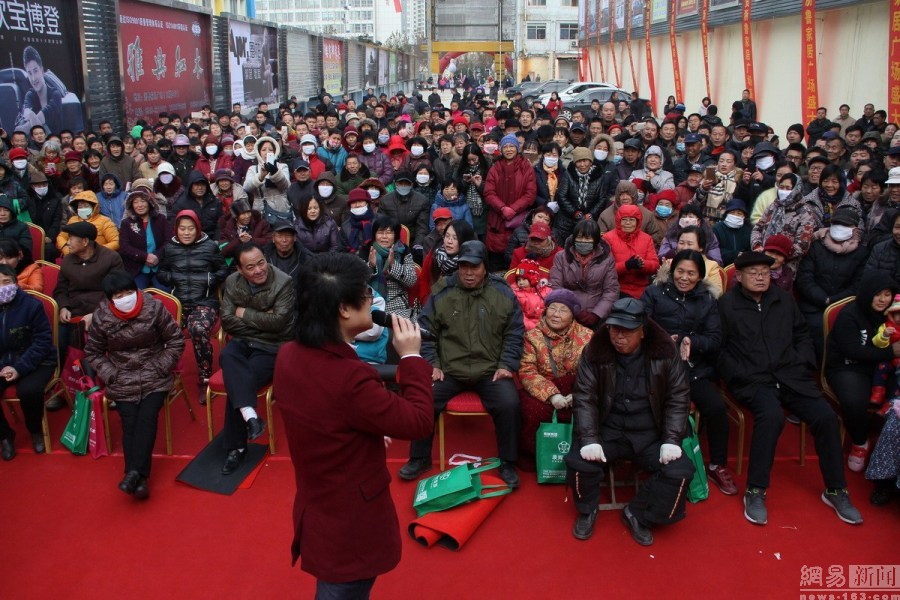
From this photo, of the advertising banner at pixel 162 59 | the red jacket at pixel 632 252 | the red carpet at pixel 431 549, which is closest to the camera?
the red carpet at pixel 431 549

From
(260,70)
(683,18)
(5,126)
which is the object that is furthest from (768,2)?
(5,126)

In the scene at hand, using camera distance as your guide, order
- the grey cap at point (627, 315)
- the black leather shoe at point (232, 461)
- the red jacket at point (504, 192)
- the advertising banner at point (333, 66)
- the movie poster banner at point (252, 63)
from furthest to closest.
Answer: the advertising banner at point (333, 66), the movie poster banner at point (252, 63), the red jacket at point (504, 192), the black leather shoe at point (232, 461), the grey cap at point (627, 315)

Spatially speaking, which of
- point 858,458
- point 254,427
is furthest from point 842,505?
point 254,427

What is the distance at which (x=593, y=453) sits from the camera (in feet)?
12.1

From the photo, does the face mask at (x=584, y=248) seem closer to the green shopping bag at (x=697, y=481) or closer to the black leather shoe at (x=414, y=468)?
the green shopping bag at (x=697, y=481)

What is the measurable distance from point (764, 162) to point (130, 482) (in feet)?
20.9

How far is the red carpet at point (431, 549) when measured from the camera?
3.42 meters

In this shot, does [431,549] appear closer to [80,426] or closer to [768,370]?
[768,370]

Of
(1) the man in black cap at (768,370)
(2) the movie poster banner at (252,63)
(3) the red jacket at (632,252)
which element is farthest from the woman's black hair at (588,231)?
(2) the movie poster banner at (252,63)

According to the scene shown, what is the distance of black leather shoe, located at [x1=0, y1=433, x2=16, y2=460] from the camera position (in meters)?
4.57

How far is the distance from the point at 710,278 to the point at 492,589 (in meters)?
2.64

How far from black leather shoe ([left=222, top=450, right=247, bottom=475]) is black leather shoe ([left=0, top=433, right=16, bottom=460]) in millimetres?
1413

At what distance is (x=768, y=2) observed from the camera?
14.9 m

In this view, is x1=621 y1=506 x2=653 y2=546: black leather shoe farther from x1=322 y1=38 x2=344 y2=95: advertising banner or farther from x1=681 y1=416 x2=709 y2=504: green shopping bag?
x1=322 y1=38 x2=344 y2=95: advertising banner
